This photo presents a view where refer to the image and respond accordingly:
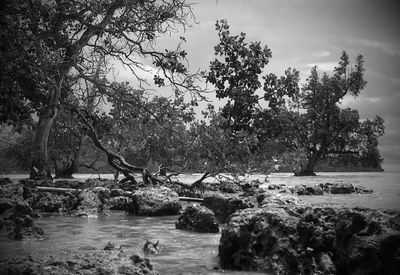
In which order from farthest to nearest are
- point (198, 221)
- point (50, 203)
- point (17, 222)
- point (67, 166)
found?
point (67, 166), point (50, 203), point (198, 221), point (17, 222)

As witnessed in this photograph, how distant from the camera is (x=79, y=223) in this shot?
28.5ft

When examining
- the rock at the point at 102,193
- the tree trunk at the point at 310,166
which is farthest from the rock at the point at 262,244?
the tree trunk at the point at 310,166

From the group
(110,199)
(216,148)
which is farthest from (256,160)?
(110,199)

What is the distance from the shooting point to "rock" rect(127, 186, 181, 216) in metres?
10.5

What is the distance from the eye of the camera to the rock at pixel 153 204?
10.5 m

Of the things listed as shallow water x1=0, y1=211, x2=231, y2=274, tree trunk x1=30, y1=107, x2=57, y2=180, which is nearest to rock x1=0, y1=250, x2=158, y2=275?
shallow water x1=0, y1=211, x2=231, y2=274

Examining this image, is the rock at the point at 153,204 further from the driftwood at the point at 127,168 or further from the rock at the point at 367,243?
the rock at the point at 367,243

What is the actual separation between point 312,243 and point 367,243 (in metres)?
0.83

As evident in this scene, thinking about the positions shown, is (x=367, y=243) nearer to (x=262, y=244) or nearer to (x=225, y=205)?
(x=262, y=244)

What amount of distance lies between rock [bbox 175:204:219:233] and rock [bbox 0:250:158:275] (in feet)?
12.1

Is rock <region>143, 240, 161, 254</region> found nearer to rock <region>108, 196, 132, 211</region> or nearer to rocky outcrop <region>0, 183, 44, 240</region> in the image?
rocky outcrop <region>0, 183, 44, 240</region>

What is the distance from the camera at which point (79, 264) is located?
144 inches

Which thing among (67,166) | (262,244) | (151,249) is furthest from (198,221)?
Result: (67,166)

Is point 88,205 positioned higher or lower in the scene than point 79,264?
lower
